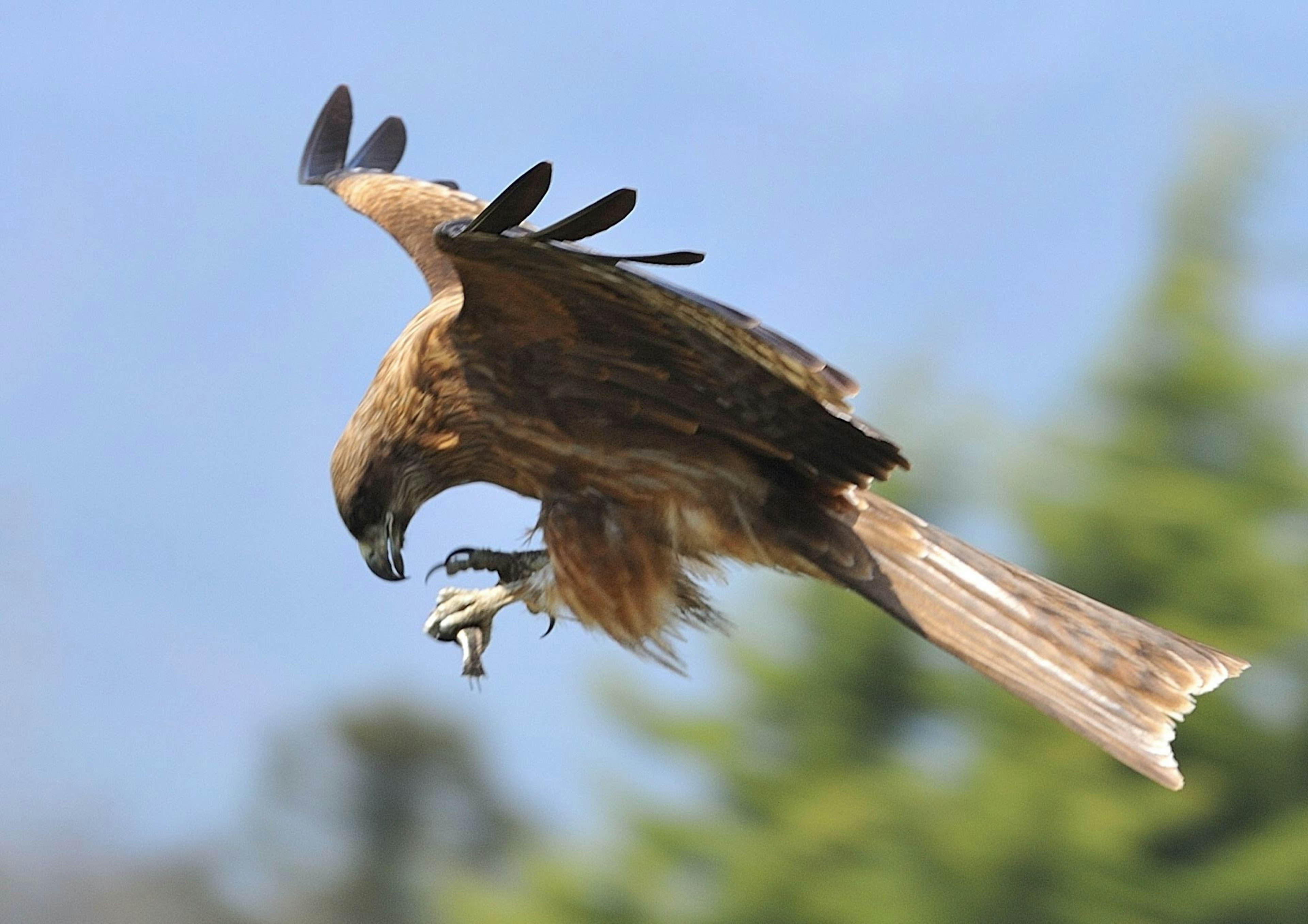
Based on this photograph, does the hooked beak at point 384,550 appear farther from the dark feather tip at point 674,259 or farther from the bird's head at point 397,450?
the dark feather tip at point 674,259

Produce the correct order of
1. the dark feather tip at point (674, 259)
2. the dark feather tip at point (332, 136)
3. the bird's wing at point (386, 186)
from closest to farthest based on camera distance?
1. the dark feather tip at point (674, 259)
2. the bird's wing at point (386, 186)
3. the dark feather tip at point (332, 136)

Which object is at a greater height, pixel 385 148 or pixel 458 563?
pixel 385 148

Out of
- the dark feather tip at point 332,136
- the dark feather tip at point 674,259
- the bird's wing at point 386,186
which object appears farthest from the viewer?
the dark feather tip at point 332,136

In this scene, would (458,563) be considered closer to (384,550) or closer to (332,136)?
(384,550)

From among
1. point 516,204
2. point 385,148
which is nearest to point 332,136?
point 385,148

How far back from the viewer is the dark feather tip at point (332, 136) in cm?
471

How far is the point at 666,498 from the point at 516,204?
2.70 ft

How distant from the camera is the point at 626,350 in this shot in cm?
275

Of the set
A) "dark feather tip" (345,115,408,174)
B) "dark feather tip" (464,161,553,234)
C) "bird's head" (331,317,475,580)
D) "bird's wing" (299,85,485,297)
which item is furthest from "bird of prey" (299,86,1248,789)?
"dark feather tip" (345,115,408,174)

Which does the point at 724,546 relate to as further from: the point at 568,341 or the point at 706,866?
the point at 706,866

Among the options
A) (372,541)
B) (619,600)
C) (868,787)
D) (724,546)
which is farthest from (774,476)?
(868,787)

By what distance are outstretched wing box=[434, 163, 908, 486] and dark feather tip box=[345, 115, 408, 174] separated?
6.56 feet

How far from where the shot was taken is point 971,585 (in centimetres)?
301

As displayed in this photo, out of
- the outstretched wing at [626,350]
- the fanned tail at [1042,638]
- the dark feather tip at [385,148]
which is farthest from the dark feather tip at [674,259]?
the dark feather tip at [385,148]
